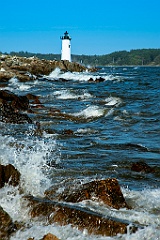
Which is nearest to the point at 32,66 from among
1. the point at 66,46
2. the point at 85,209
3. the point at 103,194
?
the point at 66,46

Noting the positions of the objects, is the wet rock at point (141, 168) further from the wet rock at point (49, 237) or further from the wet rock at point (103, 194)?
the wet rock at point (49, 237)

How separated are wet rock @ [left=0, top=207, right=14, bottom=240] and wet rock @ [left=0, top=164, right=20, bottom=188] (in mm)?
1050

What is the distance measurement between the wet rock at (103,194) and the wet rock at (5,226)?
1114 millimetres

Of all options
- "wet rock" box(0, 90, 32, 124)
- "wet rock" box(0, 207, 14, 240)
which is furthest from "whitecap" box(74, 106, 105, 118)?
"wet rock" box(0, 207, 14, 240)

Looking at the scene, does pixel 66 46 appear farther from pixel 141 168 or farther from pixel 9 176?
pixel 9 176

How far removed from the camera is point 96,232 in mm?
4383

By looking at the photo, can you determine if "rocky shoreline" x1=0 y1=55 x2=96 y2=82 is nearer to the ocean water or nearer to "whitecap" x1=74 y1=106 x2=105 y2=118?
"whitecap" x1=74 y1=106 x2=105 y2=118

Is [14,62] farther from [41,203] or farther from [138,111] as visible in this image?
[41,203]

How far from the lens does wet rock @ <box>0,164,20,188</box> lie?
5.62m

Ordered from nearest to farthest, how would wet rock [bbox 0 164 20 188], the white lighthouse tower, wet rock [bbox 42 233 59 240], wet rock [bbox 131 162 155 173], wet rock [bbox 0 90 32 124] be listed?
wet rock [bbox 42 233 59 240] < wet rock [bbox 0 164 20 188] < wet rock [bbox 131 162 155 173] < wet rock [bbox 0 90 32 124] < the white lighthouse tower

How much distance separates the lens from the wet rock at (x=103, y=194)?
17.5 ft

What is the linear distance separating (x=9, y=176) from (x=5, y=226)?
1423mm

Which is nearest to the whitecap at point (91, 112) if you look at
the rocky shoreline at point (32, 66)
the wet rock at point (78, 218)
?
the wet rock at point (78, 218)

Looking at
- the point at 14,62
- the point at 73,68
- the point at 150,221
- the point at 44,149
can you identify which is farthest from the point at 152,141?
the point at 73,68
